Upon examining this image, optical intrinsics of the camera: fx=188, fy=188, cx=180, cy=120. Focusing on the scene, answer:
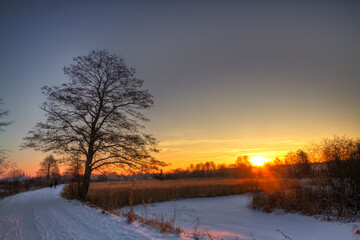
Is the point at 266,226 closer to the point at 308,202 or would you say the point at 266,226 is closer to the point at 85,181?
the point at 308,202

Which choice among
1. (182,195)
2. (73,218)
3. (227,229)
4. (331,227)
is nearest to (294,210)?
(331,227)

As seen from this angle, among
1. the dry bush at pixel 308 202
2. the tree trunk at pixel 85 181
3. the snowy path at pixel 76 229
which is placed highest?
the tree trunk at pixel 85 181

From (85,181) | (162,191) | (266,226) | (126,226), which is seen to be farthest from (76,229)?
(162,191)

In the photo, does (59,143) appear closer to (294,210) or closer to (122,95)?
(122,95)

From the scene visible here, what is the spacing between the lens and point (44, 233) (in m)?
5.70

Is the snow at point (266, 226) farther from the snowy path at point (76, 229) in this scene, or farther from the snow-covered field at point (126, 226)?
the snowy path at point (76, 229)

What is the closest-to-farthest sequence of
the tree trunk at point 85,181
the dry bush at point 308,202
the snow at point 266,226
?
the snow at point 266,226, the dry bush at point 308,202, the tree trunk at point 85,181

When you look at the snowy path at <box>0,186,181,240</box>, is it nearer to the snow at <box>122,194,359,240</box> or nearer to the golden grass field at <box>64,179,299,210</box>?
the snow at <box>122,194,359,240</box>

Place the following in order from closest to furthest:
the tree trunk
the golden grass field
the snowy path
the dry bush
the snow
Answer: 1. the snowy path
2. the snow
3. the dry bush
4. the tree trunk
5. the golden grass field

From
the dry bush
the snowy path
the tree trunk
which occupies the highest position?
the tree trunk

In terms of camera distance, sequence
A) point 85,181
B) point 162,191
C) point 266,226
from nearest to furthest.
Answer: point 266,226, point 85,181, point 162,191

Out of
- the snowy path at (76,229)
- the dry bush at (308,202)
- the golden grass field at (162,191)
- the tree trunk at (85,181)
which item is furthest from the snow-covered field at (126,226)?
the tree trunk at (85,181)

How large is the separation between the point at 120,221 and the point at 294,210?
499 inches

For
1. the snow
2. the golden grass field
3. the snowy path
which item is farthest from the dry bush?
the snowy path
